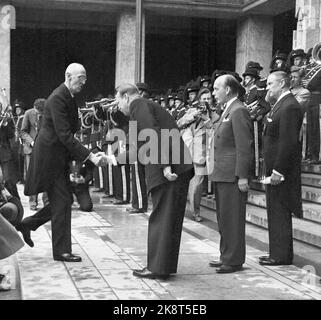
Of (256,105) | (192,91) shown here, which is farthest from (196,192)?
(192,91)

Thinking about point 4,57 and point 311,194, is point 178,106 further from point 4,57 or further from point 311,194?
point 4,57

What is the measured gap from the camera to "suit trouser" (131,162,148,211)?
33.5ft

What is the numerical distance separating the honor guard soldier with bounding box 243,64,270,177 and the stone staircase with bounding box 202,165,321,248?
25.2 inches

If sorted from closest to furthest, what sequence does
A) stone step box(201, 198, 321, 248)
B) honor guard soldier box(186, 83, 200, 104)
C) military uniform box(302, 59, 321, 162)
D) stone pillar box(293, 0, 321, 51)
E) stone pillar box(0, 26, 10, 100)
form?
stone step box(201, 198, 321, 248) < military uniform box(302, 59, 321, 162) < honor guard soldier box(186, 83, 200, 104) < stone pillar box(293, 0, 321, 51) < stone pillar box(0, 26, 10, 100)

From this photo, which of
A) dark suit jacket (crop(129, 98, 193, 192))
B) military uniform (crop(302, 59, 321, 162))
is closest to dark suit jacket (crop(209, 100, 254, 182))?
dark suit jacket (crop(129, 98, 193, 192))

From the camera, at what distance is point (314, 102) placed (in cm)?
1000

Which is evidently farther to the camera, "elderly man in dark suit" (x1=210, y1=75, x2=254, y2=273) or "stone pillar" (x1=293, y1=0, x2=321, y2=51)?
"stone pillar" (x1=293, y1=0, x2=321, y2=51)

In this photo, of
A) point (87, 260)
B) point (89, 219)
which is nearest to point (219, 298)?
point (87, 260)

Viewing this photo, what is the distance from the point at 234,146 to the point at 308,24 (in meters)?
7.84

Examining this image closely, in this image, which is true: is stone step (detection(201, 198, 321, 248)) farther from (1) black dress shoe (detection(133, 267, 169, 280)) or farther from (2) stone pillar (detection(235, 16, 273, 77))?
(2) stone pillar (detection(235, 16, 273, 77))

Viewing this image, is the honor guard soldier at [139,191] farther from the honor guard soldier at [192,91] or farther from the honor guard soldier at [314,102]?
the honor guard soldier at [314,102]

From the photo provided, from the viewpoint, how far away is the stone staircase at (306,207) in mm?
7179

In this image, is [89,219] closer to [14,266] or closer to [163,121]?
[14,266]

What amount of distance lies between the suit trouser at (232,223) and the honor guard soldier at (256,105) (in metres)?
3.28
